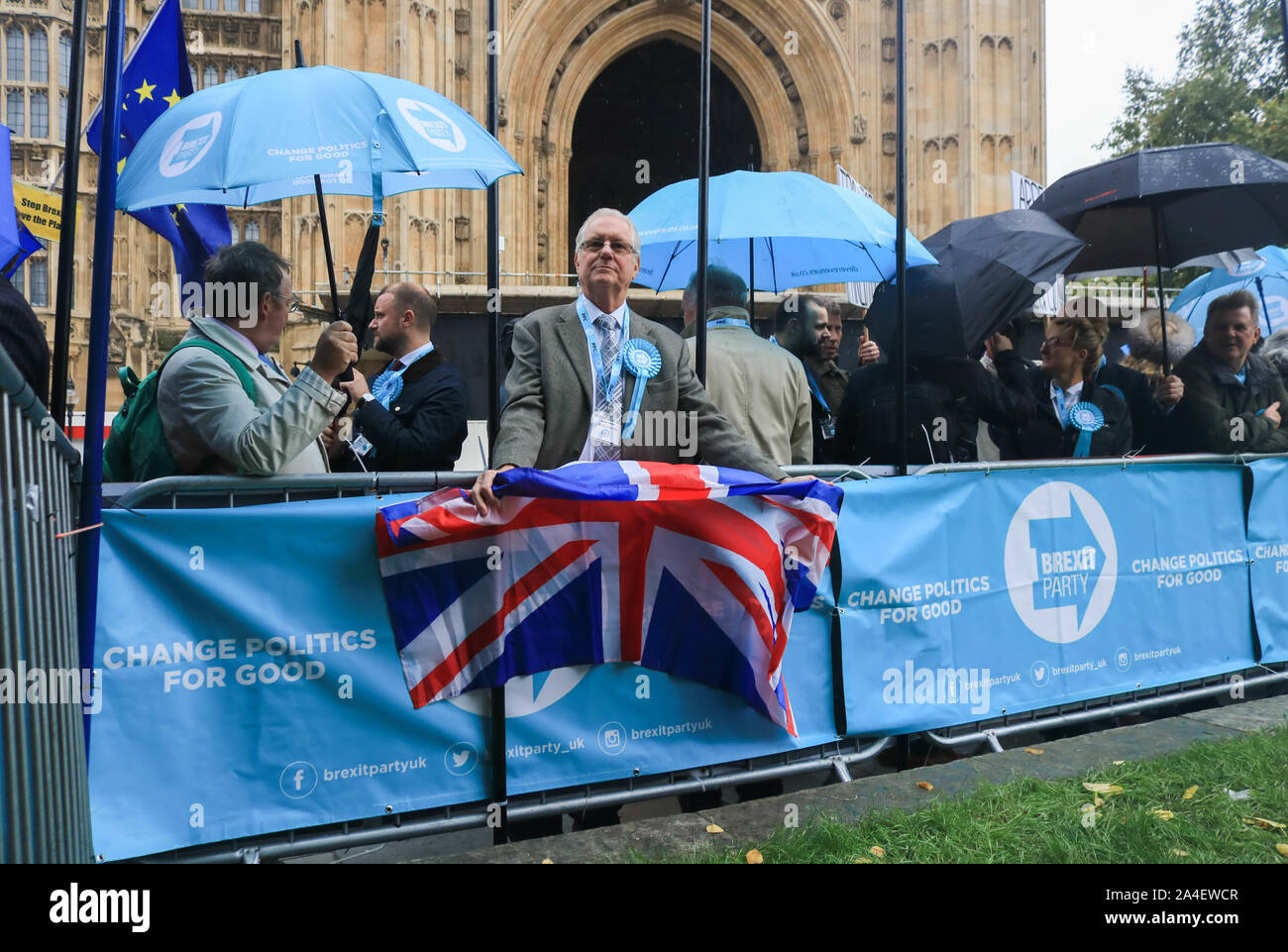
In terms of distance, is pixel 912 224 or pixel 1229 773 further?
pixel 912 224

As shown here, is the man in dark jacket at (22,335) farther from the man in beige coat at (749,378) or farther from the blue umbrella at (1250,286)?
the blue umbrella at (1250,286)

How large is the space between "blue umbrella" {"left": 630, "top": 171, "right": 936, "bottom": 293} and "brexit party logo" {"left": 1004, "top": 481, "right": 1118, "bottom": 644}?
5.19 feet

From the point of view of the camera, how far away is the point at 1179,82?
105 feet

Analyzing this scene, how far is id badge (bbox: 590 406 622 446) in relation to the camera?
138 inches

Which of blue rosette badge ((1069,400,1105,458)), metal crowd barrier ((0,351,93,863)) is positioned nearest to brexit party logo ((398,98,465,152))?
metal crowd barrier ((0,351,93,863))

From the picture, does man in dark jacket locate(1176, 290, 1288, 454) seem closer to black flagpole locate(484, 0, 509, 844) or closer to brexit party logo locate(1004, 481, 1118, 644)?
brexit party logo locate(1004, 481, 1118, 644)

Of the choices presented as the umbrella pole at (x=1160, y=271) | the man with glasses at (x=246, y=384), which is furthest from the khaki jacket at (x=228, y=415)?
the umbrella pole at (x=1160, y=271)

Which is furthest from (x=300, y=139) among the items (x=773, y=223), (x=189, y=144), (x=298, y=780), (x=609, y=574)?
(x=773, y=223)

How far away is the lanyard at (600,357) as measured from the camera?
3512 millimetres

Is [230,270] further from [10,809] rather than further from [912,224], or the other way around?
[912,224]

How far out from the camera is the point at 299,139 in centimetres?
359
